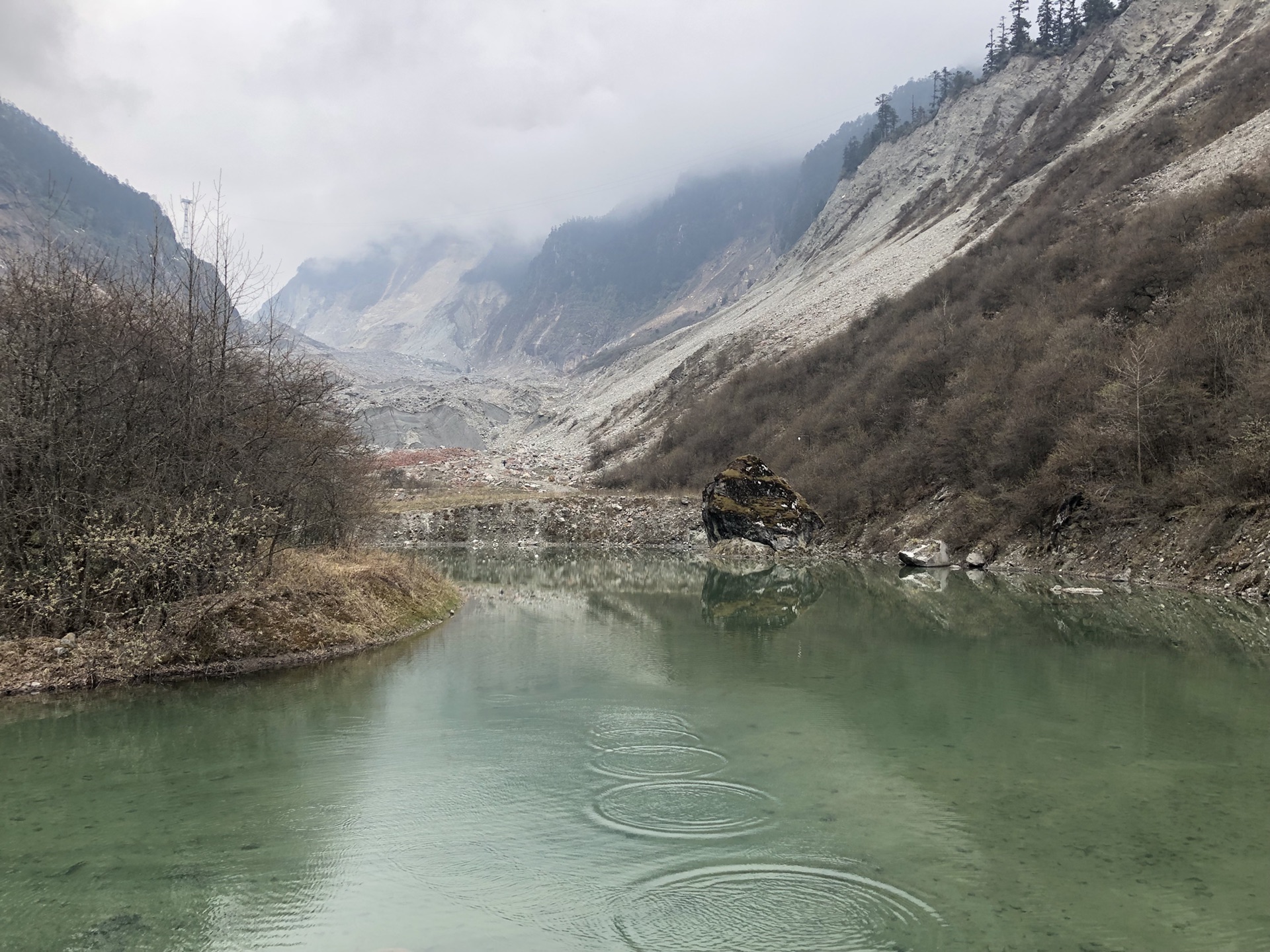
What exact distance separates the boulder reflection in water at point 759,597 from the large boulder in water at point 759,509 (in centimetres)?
575

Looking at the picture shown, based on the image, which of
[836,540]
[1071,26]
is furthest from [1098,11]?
[836,540]

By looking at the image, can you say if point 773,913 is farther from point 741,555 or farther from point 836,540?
point 836,540

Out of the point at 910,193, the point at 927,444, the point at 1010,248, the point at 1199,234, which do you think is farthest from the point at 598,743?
the point at 910,193

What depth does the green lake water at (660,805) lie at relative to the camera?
6.22 m

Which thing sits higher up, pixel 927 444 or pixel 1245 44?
pixel 1245 44

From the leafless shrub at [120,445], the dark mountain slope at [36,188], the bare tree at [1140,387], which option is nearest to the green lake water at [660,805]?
the leafless shrub at [120,445]

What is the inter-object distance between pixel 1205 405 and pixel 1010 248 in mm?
34163

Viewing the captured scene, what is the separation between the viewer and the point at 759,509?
151 feet

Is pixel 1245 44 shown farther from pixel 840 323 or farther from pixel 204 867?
pixel 204 867

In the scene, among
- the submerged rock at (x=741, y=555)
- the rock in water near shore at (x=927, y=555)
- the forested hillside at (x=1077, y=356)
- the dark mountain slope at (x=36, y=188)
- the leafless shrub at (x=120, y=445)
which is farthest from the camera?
the dark mountain slope at (x=36, y=188)

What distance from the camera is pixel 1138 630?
61.7 feet

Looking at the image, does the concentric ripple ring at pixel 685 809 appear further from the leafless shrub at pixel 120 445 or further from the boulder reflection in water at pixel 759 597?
the boulder reflection in water at pixel 759 597

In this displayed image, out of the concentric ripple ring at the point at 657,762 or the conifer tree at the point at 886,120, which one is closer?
the concentric ripple ring at the point at 657,762

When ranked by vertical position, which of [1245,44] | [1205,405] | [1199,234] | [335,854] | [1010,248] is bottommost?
[335,854]
